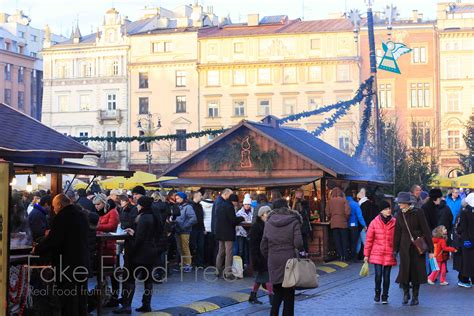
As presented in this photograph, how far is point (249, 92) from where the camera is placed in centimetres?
7581

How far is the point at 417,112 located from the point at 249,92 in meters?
13.7

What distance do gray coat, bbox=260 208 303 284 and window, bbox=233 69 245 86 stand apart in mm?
Result: 63636

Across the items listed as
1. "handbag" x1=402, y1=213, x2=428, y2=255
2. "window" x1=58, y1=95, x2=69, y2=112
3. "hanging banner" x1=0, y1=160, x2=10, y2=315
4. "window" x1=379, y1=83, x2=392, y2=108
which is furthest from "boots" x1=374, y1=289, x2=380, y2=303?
"window" x1=58, y1=95, x2=69, y2=112

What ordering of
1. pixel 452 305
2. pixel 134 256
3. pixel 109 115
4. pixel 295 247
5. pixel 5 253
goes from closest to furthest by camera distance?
pixel 5 253
pixel 295 247
pixel 134 256
pixel 452 305
pixel 109 115

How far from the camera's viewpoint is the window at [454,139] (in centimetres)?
7275

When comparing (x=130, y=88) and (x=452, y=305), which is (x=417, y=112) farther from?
(x=452, y=305)

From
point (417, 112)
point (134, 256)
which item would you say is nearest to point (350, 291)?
point (134, 256)

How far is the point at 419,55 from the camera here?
7319 centimetres

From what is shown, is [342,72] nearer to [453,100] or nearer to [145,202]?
[453,100]

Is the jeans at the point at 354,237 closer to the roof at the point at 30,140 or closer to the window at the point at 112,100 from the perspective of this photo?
the roof at the point at 30,140

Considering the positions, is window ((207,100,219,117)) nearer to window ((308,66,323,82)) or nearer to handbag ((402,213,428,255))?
window ((308,66,323,82))

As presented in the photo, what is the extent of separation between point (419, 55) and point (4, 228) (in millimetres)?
67622

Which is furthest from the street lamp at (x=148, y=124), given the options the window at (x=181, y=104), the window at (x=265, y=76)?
the window at (x=265, y=76)

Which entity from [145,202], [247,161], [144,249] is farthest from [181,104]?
[144,249]
